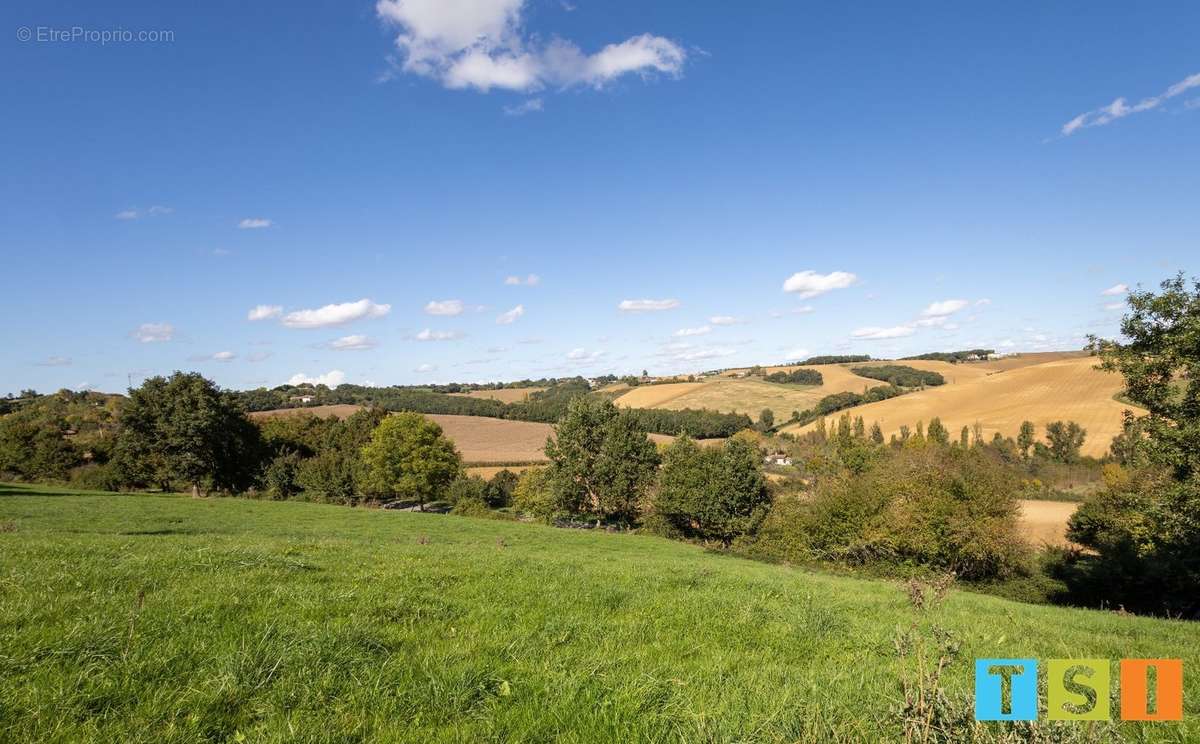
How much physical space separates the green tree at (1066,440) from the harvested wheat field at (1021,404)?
1500mm

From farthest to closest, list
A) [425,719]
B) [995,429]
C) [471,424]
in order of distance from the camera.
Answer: [471,424], [995,429], [425,719]

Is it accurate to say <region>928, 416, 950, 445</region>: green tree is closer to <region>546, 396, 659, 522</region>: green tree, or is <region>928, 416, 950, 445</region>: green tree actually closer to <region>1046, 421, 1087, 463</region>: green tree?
<region>1046, 421, 1087, 463</region>: green tree

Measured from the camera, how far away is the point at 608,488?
54156mm

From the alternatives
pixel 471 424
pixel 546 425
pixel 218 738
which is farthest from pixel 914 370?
pixel 218 738

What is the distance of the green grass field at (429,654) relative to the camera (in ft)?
12.6

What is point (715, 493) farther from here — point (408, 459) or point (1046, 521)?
point (1046, 521)

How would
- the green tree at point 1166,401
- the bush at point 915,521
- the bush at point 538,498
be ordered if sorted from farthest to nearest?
the bush at point 538,498 < the bush at point 915,521 < the green tree at point 1166,401

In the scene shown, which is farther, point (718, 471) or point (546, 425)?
point (546, 425)

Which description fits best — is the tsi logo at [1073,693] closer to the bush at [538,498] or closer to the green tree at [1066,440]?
the bush at [538,498]

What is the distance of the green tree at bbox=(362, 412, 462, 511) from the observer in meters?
59.0

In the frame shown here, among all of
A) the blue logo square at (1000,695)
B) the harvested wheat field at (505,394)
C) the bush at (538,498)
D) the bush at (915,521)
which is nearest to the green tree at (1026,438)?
the bush at (915,521)

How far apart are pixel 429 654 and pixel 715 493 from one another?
47.4m

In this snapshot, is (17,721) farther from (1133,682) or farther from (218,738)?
(1133,682)

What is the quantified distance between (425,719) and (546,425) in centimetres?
11778
